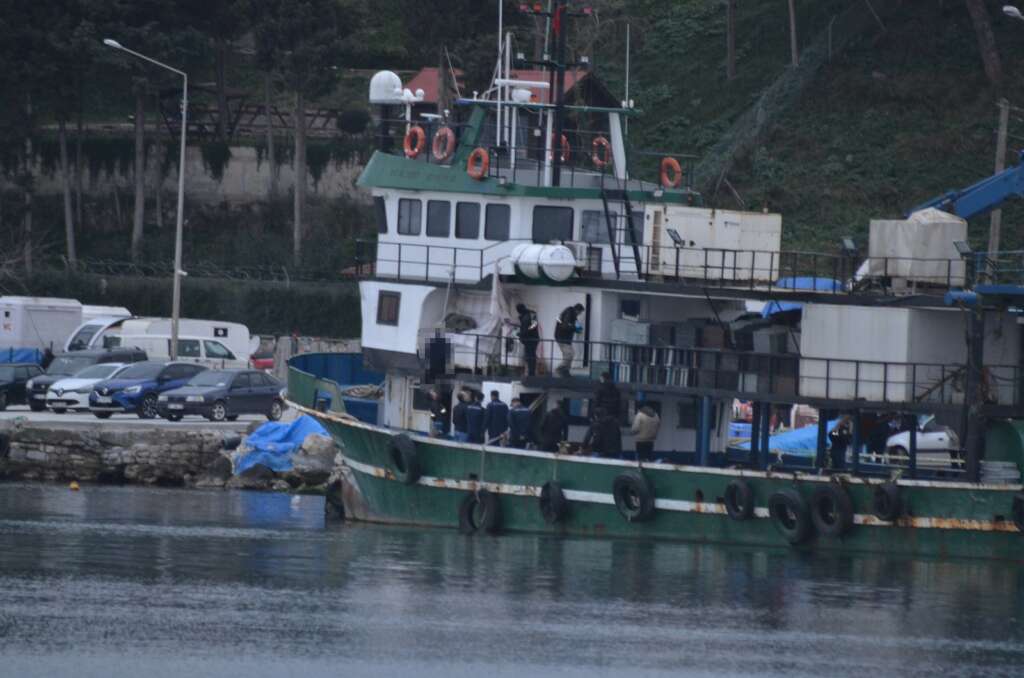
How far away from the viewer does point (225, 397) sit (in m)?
42.0

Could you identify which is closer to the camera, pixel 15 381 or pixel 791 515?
pixel 791 515

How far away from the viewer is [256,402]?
1682 inches

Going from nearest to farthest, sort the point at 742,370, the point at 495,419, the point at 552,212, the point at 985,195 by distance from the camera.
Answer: the point at 742,370 < the point at 495,419 < the point at 985,195 < the point at 552,212

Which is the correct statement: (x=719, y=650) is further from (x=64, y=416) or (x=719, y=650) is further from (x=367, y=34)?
(x=367, y=34)

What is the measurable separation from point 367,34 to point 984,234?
107 ft

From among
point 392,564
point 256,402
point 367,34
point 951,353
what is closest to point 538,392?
point 392,564

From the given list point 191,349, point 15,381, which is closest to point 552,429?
point 15,381

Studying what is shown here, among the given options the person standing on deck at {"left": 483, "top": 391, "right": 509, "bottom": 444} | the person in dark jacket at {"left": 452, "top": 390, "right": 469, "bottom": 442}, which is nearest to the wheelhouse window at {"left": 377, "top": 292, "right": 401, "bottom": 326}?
the person in dark jacket at {"left": 452, "top": 390, "right": 469, "bottom": 442}

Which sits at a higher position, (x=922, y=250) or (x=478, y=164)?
(x=478, y=164)

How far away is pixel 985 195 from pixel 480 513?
940cm

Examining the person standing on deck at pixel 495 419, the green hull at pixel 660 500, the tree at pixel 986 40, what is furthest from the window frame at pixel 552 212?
the tree at pixel 986 40

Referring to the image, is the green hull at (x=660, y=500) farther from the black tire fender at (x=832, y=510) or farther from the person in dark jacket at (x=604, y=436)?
the person in dark jacket at (x=604, y=436)

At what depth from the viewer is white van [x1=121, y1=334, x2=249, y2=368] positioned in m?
50.9

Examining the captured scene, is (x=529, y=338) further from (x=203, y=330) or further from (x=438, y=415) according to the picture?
(x=203, y=330)
